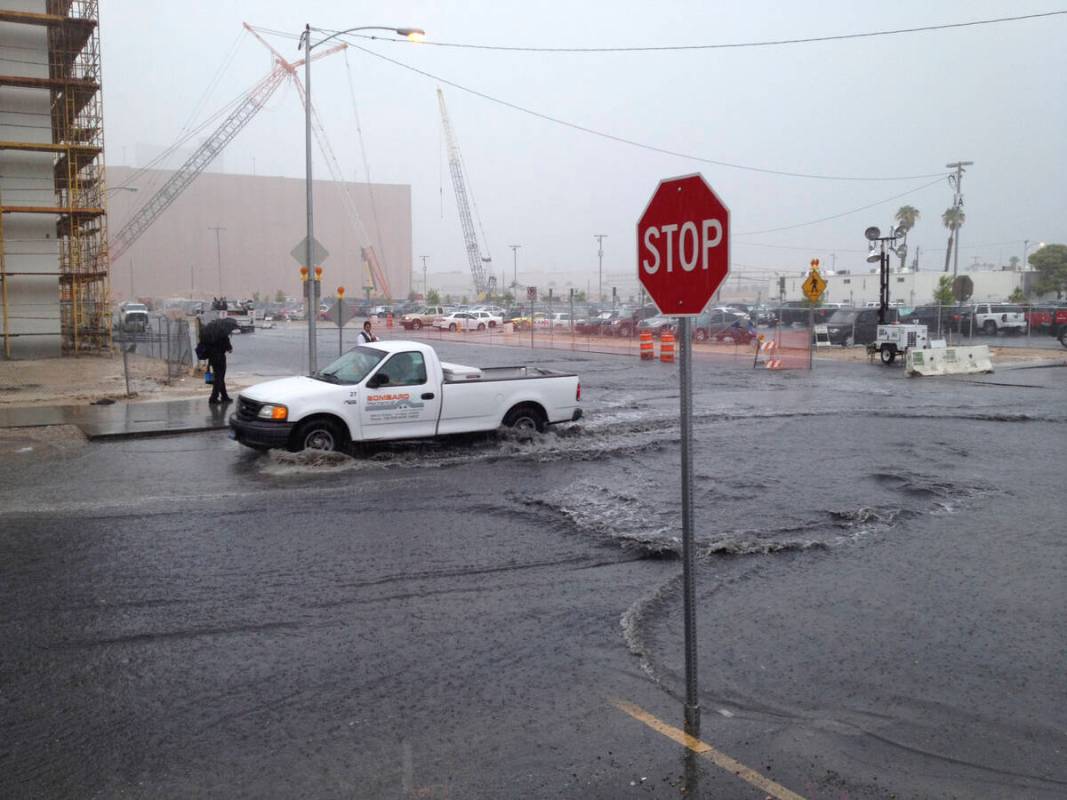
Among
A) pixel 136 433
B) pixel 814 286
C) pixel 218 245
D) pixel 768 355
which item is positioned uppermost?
pixel 218 245

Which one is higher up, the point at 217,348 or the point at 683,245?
the point at 683,245

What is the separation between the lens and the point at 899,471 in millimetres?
12414

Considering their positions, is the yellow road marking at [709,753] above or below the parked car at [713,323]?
below

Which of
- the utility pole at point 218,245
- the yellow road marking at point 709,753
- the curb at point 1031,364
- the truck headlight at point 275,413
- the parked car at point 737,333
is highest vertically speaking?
the utility pole at point 218,245

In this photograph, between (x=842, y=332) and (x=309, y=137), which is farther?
(x=842, y=332)

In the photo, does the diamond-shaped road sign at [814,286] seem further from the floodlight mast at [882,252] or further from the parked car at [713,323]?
the parked car at [713,323]

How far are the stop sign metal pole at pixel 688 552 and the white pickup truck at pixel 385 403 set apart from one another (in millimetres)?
8500

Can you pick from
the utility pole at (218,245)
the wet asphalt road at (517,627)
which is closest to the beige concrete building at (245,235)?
the utility pole at (218,245)

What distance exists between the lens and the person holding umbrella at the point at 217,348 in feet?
59.9

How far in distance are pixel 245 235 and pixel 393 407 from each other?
118 metres

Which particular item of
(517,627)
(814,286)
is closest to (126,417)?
(517,627)

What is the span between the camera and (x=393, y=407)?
12.9 metres

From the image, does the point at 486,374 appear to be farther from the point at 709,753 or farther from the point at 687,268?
the point at 709,753

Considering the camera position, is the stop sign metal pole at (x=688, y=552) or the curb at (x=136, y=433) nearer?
the stop sign metal pole at (x=688, y=552)
